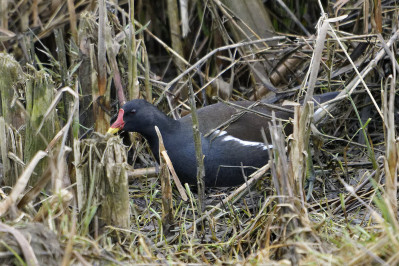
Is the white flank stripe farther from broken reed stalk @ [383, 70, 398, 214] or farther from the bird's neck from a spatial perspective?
broken reed stalk @ [383, 70, 398, 214]

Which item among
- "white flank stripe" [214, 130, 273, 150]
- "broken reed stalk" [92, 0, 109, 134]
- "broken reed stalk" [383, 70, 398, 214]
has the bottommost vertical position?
"white flank stripe" [214, 130, 273, 150]

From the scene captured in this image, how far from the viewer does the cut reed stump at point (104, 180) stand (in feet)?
8.64

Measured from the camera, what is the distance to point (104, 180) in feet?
8.80

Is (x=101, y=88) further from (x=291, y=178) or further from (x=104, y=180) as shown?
(x=291, y=178)

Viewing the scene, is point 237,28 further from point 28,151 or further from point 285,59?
point 28,151

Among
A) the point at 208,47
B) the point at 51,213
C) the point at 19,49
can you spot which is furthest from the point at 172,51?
the point at 51,213

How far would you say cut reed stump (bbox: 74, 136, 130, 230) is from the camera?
263cm

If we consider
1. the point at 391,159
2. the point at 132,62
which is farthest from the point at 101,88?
the point at 391,159

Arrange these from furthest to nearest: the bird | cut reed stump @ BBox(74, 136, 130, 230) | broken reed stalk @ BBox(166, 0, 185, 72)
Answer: broken reed stalk @ BBox(166, 0, 185, 72) < the bird < cut reed stump @ BBox(74, 136, 130, 230)

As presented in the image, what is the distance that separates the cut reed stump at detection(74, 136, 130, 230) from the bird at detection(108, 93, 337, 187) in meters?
0.78

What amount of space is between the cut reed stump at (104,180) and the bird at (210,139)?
30.7 inches

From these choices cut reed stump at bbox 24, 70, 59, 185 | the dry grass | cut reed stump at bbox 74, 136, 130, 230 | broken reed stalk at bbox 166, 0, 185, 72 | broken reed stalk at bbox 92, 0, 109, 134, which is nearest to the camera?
the dry grass

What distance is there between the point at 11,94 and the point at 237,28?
175cm

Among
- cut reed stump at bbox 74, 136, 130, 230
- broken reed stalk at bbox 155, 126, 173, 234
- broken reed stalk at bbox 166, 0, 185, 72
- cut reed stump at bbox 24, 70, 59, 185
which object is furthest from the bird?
broken reed stalk at bbox 166, 0, 185, 72
